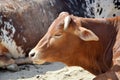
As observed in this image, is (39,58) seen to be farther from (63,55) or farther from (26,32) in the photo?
(26,32)

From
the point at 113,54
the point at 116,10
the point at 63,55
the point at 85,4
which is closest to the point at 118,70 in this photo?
the point at 113,54

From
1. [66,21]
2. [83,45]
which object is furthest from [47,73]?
[66,21]

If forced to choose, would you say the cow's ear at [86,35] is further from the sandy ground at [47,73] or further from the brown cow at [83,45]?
the sandy ground at [47,73]

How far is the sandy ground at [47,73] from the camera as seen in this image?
6.52 metres

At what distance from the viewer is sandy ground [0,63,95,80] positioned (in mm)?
6518

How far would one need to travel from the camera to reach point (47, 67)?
709 centimetres

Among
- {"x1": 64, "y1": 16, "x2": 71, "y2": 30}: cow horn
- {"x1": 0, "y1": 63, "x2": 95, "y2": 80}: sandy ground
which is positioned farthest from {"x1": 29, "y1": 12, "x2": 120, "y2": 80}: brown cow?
{"x1": 0, "y1": 63, "x2": 95, "y2": 80}: sandy ground

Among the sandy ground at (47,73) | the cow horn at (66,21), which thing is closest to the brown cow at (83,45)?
the cow horn at (66,21)

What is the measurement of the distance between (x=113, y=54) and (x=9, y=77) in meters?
2.01

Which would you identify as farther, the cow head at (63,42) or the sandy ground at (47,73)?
the sandy ground at (47,73)

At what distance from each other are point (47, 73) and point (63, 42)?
173cm

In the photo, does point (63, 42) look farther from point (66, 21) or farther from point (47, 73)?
point (47, 73)

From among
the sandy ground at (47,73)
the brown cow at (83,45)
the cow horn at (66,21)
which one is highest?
the cow horn at (66,21)

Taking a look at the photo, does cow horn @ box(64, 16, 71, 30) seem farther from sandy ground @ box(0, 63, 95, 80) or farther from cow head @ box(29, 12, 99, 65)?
sandy ground @ box(0, 63, 95, 80)
